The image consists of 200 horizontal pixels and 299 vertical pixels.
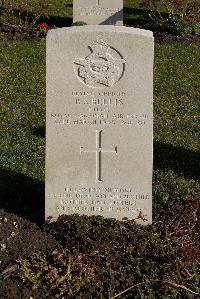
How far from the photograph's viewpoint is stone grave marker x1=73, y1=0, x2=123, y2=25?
13562mm

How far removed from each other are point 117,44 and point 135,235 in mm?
1722

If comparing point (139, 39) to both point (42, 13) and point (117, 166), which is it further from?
point (42, 13)

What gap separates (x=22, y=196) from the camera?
6719 millimetres

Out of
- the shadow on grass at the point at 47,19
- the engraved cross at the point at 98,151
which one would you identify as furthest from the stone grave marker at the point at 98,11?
the engraved cross at the point at 98,151

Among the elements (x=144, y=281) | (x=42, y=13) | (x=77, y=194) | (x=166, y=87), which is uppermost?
(x=42, y=13)

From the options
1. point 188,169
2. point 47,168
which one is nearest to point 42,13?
point 188,169

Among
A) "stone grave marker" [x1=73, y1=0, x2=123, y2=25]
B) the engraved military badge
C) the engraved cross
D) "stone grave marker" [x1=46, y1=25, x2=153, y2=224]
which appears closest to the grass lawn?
"stone grave marker" [x1=46, y1=25, x2=153, y2=224]

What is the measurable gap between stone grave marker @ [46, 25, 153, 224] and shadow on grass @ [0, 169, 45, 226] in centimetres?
36

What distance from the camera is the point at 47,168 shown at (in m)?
5.88

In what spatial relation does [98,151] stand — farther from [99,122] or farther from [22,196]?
[22,196]

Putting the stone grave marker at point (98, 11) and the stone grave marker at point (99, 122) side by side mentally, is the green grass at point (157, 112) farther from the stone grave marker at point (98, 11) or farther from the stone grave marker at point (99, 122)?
the stone grave marker at point (99, 122)

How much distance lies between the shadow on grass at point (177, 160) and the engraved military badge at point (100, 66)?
2.46m

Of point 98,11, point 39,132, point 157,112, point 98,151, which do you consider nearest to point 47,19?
point 98,11

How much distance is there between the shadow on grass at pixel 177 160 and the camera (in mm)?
7767
